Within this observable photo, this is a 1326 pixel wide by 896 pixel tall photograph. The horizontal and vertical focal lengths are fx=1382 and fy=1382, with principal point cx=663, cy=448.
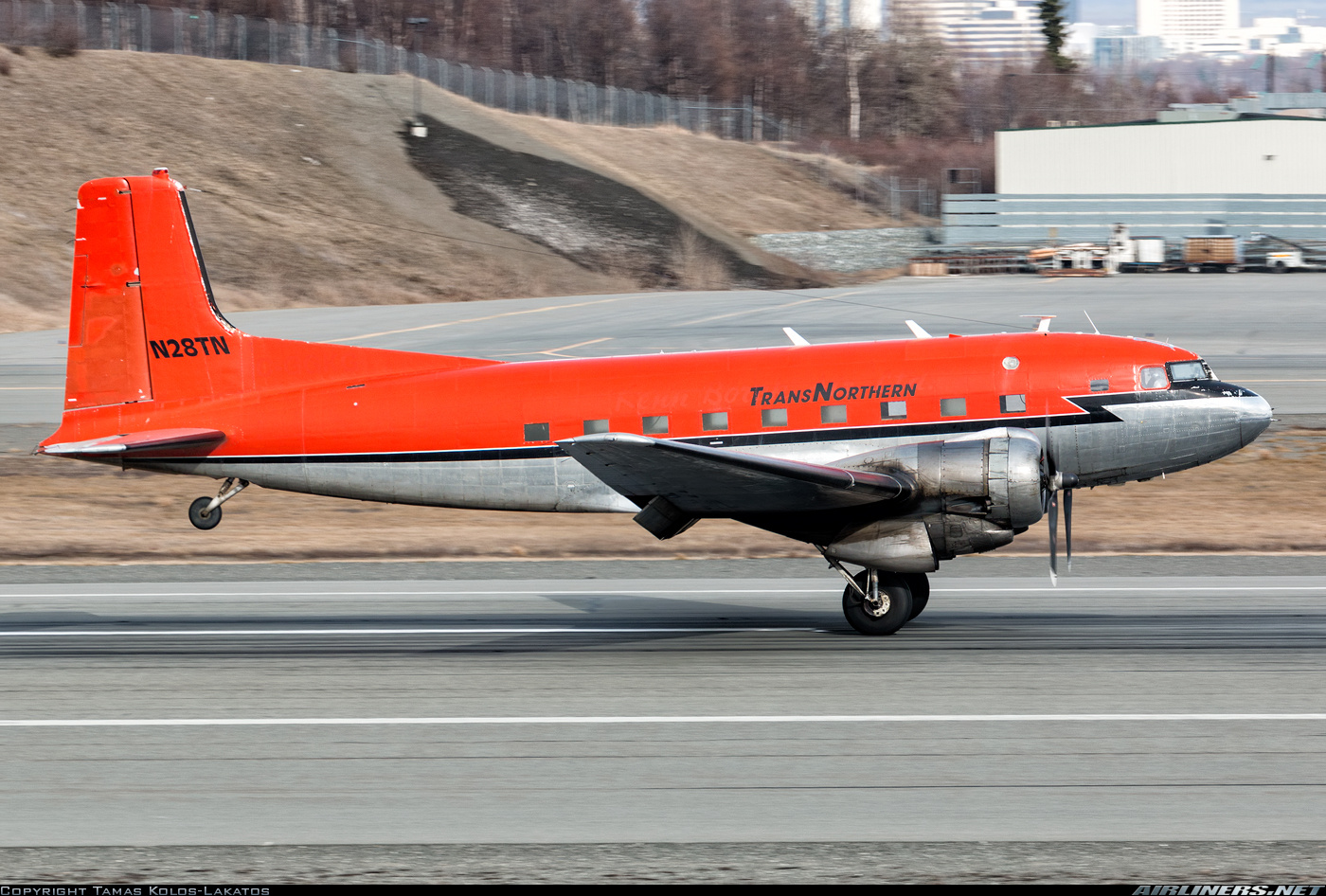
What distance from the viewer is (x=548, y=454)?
55.3 ft

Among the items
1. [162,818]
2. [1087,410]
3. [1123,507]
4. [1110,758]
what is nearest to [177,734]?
[162,818]

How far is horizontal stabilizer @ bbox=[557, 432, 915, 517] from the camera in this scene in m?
13.9

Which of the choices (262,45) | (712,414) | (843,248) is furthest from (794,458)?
(262,45)

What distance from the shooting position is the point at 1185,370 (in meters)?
16.6

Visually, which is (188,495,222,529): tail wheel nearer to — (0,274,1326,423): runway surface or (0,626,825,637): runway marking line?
(0,626,825,637): runway marking line

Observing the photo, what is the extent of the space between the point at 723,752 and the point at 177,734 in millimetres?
4809

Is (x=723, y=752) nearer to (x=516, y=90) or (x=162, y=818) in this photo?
(x=162, y=818)

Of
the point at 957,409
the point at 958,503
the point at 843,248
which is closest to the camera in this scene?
the point at 958,503

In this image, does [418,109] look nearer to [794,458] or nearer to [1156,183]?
[1156,183]

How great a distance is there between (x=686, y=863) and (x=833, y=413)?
8.27 metres

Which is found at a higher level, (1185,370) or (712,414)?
(1185,370)

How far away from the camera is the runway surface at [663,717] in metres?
9.89

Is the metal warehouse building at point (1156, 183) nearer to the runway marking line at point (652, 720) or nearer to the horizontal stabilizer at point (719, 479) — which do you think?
the horizontal stabilizer at point (719, 479)

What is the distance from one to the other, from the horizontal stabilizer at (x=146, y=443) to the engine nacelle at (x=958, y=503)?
7920 mm
